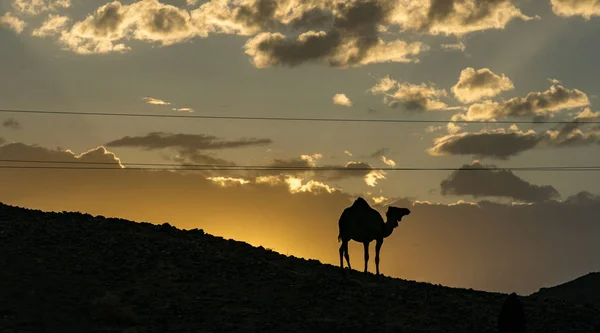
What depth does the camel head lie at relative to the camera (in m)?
44.3

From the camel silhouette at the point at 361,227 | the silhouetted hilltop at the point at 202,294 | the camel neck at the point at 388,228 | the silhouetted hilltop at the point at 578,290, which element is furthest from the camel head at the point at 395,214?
the silhouetted hilltop at the point at 578,290

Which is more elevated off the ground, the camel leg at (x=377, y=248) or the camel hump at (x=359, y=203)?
the camel hump at (x=359, y=203)

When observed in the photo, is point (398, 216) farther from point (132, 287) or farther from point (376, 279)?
point (132, 287)

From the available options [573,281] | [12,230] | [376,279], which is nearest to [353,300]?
[376,279]

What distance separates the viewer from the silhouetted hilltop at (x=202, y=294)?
33.2m

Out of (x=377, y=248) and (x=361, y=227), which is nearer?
(x=361, y=227)

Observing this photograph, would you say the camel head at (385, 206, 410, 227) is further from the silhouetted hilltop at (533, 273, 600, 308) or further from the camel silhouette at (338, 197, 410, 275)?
the silhouetted hilltop at (533, 273, 600, 308)

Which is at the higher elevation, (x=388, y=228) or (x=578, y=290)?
(x=388, y=228)

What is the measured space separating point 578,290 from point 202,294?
3993 centimetres

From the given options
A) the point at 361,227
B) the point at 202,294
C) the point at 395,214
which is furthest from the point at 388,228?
the point at 202,294

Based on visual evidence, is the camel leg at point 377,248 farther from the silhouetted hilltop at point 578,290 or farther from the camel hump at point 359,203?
the silhouetted hilltop at point 578,290

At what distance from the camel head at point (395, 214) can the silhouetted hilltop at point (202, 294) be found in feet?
12.2

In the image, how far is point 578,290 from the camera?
2571 inches

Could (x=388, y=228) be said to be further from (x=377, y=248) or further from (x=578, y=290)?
(x=578, y=290)
